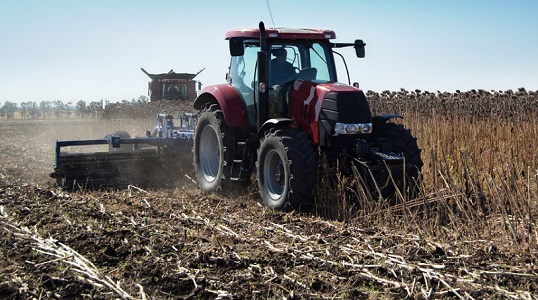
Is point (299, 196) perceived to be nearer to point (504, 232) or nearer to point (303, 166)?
point (303, 166)

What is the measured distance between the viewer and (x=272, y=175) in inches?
301

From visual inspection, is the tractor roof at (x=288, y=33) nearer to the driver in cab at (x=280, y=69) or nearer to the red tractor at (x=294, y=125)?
the red tractor at (x=294, y=125)

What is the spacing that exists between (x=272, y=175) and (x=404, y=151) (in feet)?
5.08

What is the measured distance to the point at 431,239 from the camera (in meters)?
5.51

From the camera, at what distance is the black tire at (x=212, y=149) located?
8398 mm

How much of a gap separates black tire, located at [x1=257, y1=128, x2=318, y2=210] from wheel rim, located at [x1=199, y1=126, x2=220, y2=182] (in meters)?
1.86

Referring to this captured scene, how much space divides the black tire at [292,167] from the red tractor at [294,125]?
0.4 inches

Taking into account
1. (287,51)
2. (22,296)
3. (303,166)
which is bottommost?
(22,296)

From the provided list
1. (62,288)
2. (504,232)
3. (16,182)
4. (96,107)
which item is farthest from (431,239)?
(96,107)

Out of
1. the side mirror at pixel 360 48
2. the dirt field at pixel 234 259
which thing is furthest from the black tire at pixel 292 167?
the side mirror at pixel 360 48

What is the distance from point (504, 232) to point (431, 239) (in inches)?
24.1

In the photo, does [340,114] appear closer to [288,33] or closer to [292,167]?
[292,167]

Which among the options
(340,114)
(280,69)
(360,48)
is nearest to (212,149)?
(280,69)

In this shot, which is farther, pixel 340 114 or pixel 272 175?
pixel 272 175
